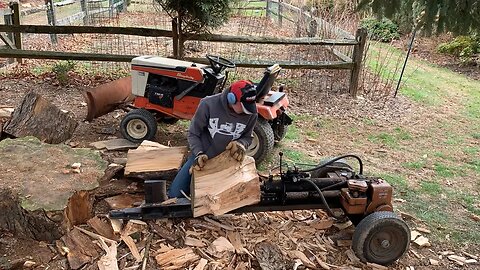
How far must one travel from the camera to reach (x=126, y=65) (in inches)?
340

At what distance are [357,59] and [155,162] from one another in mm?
4823

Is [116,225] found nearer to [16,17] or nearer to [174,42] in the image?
[174,42]

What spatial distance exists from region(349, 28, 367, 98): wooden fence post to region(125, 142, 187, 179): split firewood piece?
4.42 meters

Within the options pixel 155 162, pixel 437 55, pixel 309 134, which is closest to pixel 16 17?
pixel 155 162

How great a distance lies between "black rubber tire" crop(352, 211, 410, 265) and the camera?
3.54 metres

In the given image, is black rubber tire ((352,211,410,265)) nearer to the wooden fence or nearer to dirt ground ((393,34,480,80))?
the wooden fence

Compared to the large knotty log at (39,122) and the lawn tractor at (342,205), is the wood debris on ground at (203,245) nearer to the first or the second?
the lawn tractor at (342,205)

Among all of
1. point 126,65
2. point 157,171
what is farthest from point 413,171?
point 126,65

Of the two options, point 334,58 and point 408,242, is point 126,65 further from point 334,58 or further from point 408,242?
point 408,242

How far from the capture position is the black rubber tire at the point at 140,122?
5.56 meters

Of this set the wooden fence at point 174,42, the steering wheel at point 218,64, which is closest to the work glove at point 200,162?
the steering wheel at point 218,64

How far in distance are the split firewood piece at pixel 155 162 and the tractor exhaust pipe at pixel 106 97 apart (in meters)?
1.36

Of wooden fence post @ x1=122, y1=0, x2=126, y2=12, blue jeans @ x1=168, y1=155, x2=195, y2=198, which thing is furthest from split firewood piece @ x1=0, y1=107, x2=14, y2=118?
wooden fence post @ x1=122, y1=0, x2=126, y2=12

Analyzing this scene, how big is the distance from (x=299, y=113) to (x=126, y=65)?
3515 mm
